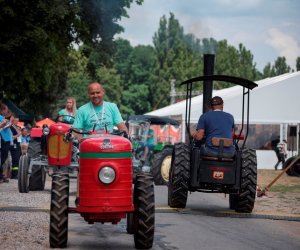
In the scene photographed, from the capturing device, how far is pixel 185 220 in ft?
41.5

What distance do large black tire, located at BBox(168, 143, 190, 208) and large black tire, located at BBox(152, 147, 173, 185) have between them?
765 cm

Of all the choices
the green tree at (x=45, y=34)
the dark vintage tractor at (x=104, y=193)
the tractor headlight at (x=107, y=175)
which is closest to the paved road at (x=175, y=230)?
the dark vintage tractor at (x=104, y=193)

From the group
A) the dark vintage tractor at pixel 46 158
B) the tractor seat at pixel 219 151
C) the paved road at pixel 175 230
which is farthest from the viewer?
the dark vintage tractor at pixel 46 158

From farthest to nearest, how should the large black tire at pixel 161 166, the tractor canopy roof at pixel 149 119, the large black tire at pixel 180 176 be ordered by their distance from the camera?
the tractor canopy roof at pixel 149 119 < the large black tire at pixel 161 166 < the large black tire at pixel 180 176

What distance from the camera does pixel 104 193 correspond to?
918 centimetres

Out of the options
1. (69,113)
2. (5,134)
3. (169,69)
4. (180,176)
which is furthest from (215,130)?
(169,69)

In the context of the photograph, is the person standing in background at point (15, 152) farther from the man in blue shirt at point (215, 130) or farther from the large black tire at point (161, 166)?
the man in blue shirt at point (215, 130)

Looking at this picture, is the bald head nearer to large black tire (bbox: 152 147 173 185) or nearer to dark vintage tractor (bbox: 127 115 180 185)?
dark vintage tractor (bbox: 127 115 180 185)

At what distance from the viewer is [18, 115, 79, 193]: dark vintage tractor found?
16.3 meters

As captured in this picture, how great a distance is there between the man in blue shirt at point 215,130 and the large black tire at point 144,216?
14.7 ft

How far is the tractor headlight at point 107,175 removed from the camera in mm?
9164

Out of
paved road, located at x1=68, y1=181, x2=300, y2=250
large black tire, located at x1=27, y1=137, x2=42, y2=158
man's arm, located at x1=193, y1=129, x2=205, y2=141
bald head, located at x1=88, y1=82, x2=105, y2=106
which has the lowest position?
paved road, located at x1=68, y1=181, x2=300, y2=250

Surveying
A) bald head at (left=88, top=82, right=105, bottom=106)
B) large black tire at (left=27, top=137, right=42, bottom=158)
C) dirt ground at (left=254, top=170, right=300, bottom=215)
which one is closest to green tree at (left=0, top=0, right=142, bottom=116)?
dirt ground at (left=254, top=170, right=300, bottom=215)

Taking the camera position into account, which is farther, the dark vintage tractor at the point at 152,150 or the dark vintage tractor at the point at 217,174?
the dark vintage tractor at the point at 152,150
